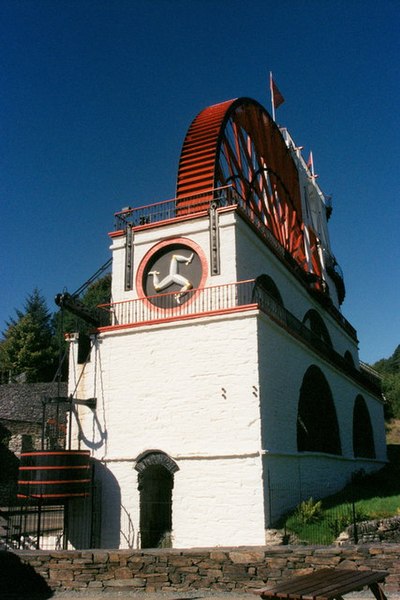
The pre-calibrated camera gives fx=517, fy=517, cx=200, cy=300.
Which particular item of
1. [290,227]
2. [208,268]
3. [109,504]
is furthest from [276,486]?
[290,227]

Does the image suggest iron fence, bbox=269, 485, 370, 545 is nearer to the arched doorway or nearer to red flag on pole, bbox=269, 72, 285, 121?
the arched doorway

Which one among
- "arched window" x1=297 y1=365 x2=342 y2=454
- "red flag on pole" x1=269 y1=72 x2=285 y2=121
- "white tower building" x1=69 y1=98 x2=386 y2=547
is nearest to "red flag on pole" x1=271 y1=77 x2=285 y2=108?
"red flag on pole" x1=269 y1=72 x2=285 y2=121

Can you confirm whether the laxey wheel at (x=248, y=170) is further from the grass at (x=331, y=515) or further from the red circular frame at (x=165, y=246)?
the grass at (x=331, y=515)

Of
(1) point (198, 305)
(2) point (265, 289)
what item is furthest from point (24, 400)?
(2) point (265, 289)

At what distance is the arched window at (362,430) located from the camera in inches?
1014

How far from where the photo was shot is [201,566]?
9.50 m

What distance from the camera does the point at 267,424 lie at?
13.1m

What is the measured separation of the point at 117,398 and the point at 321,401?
28.5ft

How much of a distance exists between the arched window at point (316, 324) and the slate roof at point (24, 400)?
1332cm

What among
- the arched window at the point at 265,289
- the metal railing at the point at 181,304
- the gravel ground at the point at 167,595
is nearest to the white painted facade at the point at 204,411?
the metal railing at the point at 181,304

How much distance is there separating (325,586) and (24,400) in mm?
26292

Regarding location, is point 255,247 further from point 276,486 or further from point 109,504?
A: point 109,504

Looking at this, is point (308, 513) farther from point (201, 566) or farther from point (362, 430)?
point (362, 430)

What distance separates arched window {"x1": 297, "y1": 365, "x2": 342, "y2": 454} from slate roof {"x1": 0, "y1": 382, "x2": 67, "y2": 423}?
1412 centimetres
